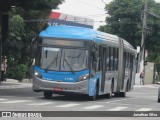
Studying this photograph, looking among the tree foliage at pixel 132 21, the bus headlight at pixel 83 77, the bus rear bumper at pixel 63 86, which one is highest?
the tree foliage at pixel 132 21

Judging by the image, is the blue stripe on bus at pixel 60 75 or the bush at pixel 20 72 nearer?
the blue stripe on bus at pixel 60 75

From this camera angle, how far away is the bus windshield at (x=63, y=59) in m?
24.7

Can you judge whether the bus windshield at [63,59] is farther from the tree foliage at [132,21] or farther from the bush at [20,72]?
the tree foliage at [132,21]

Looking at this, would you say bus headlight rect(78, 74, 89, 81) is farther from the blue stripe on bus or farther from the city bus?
the blue stripe on bus

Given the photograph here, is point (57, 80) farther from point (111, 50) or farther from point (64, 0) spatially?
point (64, 0)

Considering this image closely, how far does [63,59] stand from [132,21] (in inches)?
1837

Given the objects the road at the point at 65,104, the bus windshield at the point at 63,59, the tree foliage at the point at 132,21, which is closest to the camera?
the road at the point at 65,104

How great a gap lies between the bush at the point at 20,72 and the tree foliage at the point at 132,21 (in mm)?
25134

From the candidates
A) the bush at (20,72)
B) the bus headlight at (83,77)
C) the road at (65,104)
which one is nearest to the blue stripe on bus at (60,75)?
the bus headlight at (83,77)

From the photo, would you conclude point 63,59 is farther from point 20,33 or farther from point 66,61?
point 20,33

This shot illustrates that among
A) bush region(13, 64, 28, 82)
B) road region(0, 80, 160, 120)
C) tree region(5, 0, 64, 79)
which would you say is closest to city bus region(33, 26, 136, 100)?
road region(0, 80, 160, 120)

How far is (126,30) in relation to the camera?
71.0 m

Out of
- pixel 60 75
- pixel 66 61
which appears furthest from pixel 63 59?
pixel 60 75

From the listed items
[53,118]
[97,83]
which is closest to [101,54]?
[97,83]
